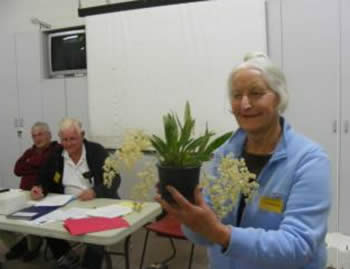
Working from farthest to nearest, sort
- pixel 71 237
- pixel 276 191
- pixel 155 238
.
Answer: pixel 155 238, pixel 71 237, pixel 276 191

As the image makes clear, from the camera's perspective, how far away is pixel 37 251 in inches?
135

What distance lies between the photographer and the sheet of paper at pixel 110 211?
225 cm

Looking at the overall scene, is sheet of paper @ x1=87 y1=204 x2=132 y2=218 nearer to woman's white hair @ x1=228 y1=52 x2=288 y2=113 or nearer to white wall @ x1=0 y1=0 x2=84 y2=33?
woman's white hair @ x1=228 y1=52 x2=288 y2=113

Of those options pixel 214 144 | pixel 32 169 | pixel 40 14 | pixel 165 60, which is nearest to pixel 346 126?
pixel 165 60

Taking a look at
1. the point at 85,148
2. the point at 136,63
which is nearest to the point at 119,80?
the point at 136,63

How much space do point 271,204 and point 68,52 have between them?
3869mm

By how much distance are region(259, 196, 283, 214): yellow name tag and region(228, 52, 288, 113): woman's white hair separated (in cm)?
26

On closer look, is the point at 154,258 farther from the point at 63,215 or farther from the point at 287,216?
the point at 287,216

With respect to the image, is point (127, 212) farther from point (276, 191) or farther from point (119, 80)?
point (119, 80)

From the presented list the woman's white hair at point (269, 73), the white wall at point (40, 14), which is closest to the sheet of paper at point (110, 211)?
the woman's white hair at point (269, 73)

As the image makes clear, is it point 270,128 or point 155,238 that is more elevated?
point 270,128

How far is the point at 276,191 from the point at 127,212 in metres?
1.44

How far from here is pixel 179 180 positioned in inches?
31.7

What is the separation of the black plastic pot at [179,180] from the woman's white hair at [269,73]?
358 mm
